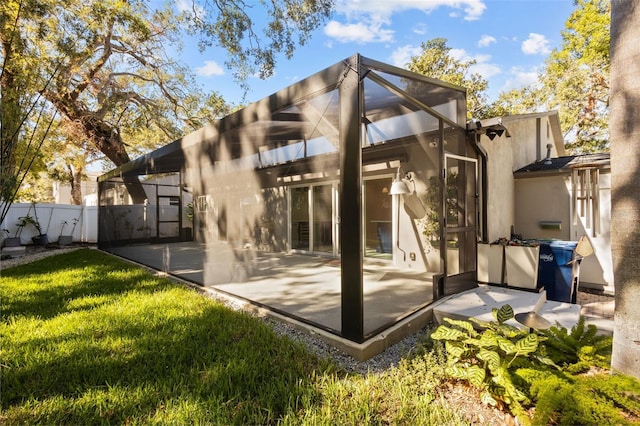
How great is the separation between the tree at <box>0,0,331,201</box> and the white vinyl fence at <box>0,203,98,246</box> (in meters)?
3.01

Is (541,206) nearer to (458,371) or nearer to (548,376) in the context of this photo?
(548,376)

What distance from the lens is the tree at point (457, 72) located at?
15.5 meters

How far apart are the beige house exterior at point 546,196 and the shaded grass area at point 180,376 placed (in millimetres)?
4090

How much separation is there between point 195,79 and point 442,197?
11721mm

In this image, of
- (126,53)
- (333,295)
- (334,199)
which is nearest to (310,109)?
(334,199)

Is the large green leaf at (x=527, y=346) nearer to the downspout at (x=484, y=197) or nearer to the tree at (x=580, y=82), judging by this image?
Result: the downspout at (x=484, y=197)

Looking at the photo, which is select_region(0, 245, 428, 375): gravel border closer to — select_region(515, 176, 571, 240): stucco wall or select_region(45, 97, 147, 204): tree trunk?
select_region(515, 176, 571, 240): stucco wall

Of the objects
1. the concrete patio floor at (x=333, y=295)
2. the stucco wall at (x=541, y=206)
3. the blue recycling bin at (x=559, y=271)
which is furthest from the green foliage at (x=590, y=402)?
the stucco wall at (x=541, y=206)

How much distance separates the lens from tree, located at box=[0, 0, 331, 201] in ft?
25.7

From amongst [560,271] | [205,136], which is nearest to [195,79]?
[205,136]

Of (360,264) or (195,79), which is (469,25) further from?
(195,79)

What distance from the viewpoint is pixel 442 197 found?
14.3 feet

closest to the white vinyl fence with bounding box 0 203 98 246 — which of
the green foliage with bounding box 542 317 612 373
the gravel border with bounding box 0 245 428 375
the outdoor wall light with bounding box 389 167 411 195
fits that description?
the gravel border with bounding box 0 245 428 375

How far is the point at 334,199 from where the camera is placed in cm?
491
